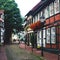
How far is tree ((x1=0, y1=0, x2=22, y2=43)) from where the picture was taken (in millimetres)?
75500

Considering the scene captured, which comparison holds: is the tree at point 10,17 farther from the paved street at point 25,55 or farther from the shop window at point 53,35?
the shop window at point 53,35

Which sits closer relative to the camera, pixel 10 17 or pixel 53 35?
pixel 53 35

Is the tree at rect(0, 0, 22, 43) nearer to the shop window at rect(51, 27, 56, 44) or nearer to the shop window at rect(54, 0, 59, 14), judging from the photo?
the shop window at rect(51, 27, 56, 44)

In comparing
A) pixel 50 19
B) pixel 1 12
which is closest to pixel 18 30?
pixel 1 12

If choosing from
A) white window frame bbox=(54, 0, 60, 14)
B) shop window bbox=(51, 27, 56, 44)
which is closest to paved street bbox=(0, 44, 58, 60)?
shop window bbox=(51, 27, 56, 44)

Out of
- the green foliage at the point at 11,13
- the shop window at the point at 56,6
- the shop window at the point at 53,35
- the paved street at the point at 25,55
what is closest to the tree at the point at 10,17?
the green foliage at the point at 11,13

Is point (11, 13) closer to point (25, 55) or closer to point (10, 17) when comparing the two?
point (10, 17)

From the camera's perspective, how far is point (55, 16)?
31781 mm

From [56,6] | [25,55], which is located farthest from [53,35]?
[25,55]

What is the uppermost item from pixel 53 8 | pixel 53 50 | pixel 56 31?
pixel 53 8

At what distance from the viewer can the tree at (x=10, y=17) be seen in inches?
2972

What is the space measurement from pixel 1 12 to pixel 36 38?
88.4 ft

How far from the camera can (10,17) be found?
75.2m

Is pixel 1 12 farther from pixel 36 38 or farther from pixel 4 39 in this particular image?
pixel 36 38
